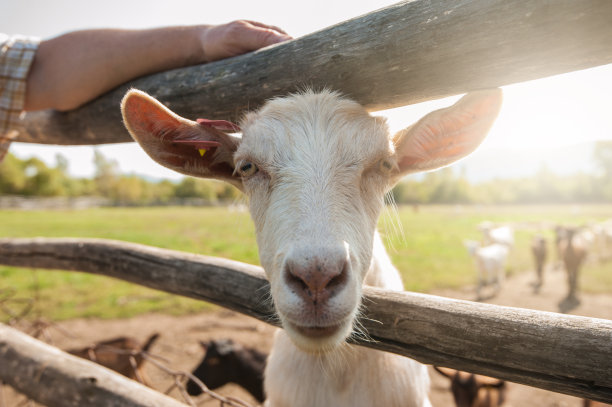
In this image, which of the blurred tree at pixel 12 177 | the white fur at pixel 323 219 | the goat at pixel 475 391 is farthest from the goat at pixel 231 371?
the blurred tree at pixel 12 177

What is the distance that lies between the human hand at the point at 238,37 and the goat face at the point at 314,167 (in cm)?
41

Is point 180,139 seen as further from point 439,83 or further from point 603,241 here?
point 603,241

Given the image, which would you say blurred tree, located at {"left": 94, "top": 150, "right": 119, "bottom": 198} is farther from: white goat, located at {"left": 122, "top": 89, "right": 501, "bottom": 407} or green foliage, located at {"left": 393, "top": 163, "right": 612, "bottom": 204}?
white goat, located at {"left": 122, "top": 89, "right": 501, "bottom": 407}

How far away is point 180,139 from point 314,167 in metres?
0.80

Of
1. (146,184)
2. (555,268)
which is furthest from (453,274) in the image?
(146,184)

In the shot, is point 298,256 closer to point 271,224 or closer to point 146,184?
point 271,224

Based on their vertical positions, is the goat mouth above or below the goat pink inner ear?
below

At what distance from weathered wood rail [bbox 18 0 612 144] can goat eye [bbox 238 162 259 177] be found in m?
0.38

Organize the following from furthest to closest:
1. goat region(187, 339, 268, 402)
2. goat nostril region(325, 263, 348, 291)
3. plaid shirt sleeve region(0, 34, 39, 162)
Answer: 1. goat region(187, 339, 268, 402)
2. plaid shirt sleeve region(0, 34, 39, 162)
3. goat nostril region(325, 263, 348, 291)

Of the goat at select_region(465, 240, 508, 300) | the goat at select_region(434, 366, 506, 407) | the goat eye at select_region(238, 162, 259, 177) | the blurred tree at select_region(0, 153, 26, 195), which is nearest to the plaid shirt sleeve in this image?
the goat eye at select_region(238, 162, 259, 177)

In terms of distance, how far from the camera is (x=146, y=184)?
9956 cm

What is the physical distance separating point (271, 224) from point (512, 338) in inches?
A: 42.0

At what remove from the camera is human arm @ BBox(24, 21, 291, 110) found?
192 cm

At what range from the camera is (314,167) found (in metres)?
1.55
